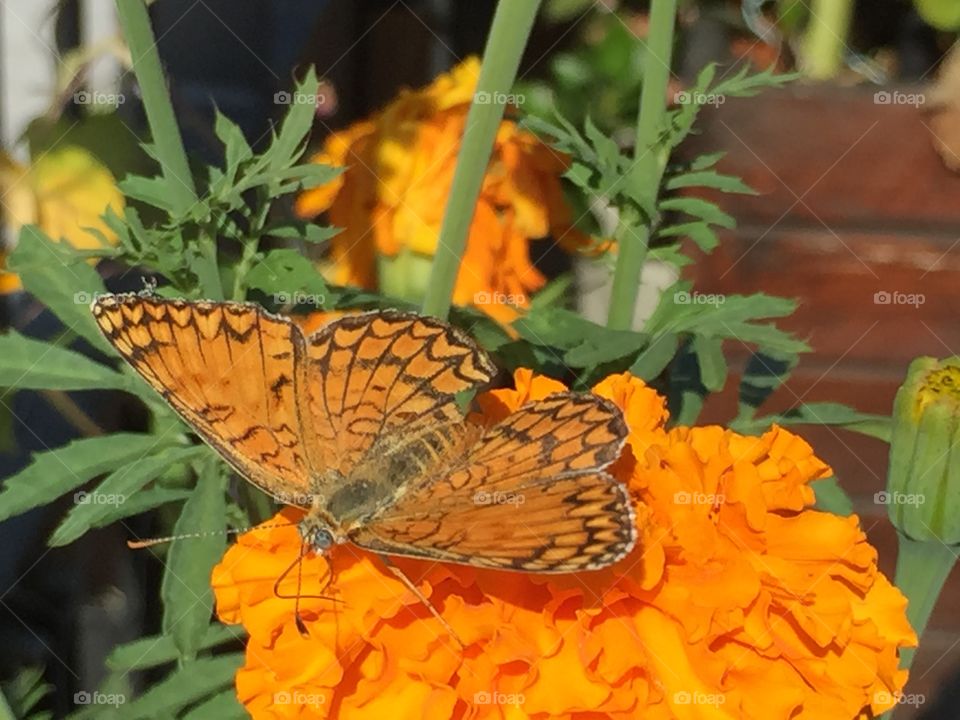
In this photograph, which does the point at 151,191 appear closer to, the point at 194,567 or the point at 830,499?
the point at 194,567

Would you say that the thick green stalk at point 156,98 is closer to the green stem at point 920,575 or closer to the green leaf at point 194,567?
the green leaf at point 194,567

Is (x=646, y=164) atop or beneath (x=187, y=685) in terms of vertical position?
atop

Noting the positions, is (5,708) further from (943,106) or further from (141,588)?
(943,106)

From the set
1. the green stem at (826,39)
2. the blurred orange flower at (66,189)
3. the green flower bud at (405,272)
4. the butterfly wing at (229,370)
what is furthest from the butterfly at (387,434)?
the green stem at (826,39)

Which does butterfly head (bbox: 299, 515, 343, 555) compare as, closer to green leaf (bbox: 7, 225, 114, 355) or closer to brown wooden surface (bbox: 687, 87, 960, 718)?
green leaf (bbox: 7, 225, 114, 355)

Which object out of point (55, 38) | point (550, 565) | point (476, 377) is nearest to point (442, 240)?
point (476, 377)

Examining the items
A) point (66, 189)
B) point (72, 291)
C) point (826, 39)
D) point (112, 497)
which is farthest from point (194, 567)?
point (826, 39)

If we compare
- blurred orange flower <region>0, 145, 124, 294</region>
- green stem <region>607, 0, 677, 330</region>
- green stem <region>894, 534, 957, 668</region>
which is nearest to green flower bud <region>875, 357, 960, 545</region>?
green stem <region>894, 534, 957, 668</region>
